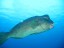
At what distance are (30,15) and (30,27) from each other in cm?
42

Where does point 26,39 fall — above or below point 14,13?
below

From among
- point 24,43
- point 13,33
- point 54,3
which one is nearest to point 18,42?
point 24,43

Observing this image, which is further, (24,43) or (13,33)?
(24,43)

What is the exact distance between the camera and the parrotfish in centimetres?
306

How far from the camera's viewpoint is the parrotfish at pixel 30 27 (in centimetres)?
306

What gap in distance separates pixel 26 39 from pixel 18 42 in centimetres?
18

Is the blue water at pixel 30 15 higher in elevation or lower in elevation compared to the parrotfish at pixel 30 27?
higher

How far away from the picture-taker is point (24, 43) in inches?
142

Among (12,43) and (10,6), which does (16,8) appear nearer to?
(10,6)

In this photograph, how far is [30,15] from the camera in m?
3.43

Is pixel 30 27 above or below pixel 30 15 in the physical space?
below

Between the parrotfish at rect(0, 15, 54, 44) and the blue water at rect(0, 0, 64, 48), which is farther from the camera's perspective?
the blue water at rect(0, 0, 64, 48)

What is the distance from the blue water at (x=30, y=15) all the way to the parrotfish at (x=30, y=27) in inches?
10.9

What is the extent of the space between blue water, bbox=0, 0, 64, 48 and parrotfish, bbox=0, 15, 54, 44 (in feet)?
0.91
